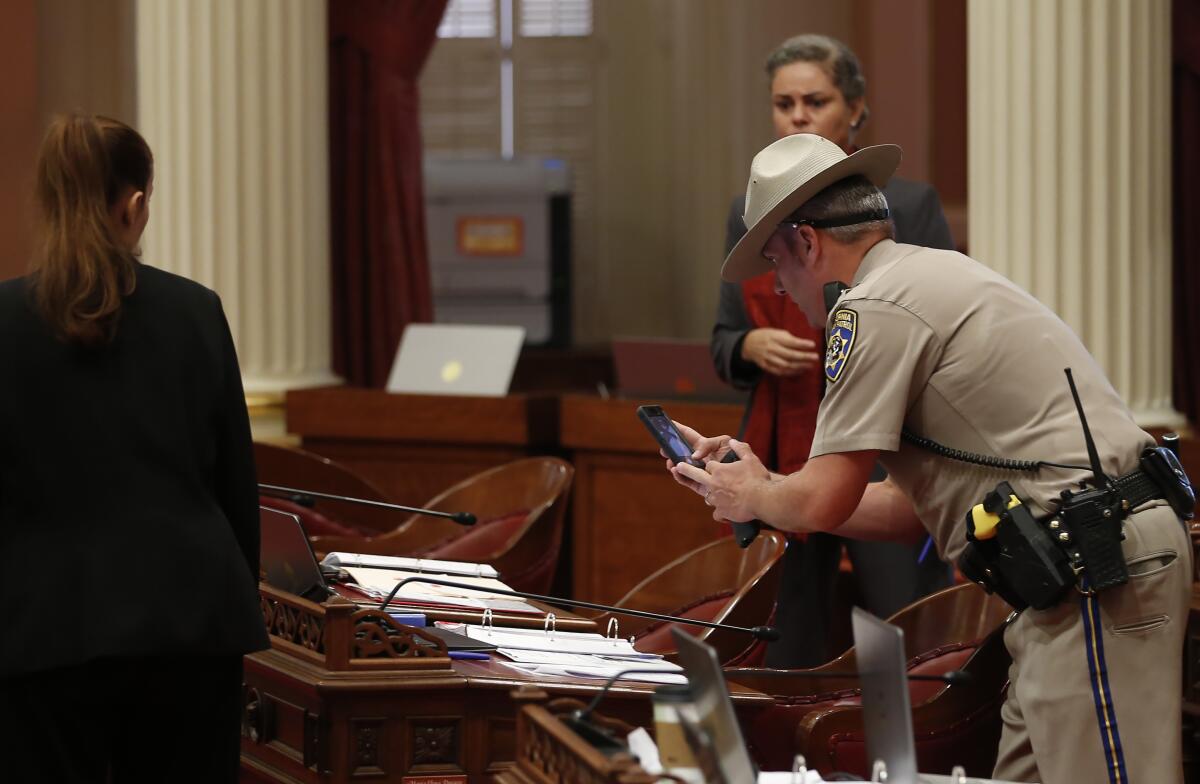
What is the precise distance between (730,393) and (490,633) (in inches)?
105

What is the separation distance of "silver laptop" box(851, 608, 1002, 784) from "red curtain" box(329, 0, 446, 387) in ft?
17.8

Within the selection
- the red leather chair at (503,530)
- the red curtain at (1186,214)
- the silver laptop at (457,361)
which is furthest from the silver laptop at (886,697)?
the red curtain at (1186,214)

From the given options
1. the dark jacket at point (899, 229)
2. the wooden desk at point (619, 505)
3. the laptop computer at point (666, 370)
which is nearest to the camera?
the dark jacket at point (899, 229)

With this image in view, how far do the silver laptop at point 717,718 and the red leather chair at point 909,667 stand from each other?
0.69 meters

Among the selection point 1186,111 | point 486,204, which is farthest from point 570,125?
point 1186,111

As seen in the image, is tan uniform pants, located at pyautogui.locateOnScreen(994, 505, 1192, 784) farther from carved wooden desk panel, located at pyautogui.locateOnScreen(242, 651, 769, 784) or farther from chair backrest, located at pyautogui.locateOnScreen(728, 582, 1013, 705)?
chair backrest, located at pyautogui.locateOnScreen(728, 582, 1013, 705)

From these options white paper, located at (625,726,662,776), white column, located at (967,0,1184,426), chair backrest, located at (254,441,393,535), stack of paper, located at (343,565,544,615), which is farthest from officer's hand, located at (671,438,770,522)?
chair backrest, located at (254,441,393,535)

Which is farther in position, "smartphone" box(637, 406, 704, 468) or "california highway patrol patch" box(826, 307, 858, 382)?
"smartphone" box(637, 406, 704, 468)

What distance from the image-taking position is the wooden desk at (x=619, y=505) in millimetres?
5246

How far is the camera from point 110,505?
6.90ft

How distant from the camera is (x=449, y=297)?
25.9 ft

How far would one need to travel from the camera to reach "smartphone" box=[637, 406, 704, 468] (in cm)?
260

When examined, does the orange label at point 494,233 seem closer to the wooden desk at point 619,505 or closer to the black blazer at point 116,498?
the wooden desk at point 619,505

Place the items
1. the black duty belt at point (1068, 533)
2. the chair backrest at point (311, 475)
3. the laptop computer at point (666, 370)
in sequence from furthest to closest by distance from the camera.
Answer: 1. the laptop computer at point (666, 370)
2. the chair backrest at point (311, 475)
3. the black duty belt at point (1068, 533)
